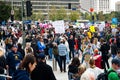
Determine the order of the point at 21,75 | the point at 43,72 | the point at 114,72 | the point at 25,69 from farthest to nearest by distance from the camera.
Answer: the point at 43,72 → the point at 114,72 → the point at 25,69 → the point at 21,75

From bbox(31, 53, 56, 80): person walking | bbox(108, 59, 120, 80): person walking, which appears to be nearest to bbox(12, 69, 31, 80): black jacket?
bbox(31, 53, 56, 80): person walking

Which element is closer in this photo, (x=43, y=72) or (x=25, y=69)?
(x=25, y=69)

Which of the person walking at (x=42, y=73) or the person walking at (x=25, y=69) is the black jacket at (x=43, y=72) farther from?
the person walking at (x=25, y=69)

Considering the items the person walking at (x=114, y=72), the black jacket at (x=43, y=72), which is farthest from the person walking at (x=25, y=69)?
the person walking at (x=114, y=72)

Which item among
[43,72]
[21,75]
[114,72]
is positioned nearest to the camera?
[21,75]

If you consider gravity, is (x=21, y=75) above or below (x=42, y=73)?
above

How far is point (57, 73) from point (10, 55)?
6227mm

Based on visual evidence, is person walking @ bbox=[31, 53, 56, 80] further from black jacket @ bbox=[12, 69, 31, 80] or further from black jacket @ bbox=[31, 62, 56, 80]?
black jacket @ bbox=[12, 69, 31, 80]

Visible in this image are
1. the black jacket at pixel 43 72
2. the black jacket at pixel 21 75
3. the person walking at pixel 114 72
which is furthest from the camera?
the black jacket at pixel 43 72

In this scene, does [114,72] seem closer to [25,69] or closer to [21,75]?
[25,69]

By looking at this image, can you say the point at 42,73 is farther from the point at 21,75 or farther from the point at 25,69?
the point at 21,75

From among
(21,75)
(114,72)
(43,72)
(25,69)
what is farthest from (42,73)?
(114,72)

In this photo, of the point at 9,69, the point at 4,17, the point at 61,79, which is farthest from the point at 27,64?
the point at 4,17

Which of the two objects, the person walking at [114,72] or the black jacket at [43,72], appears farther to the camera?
the black jacket at [43,72]
